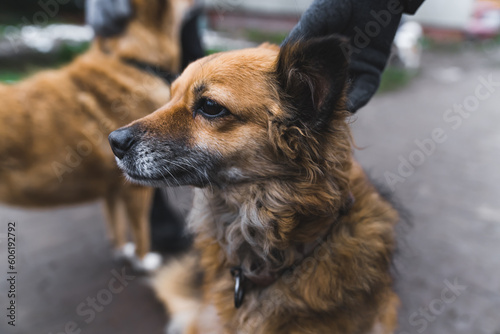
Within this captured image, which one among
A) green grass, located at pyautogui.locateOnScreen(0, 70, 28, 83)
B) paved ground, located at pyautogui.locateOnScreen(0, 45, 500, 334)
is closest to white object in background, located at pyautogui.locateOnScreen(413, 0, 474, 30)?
paved ground, located at pyautogui.locateOnScreen(0, 45, 500, 334)

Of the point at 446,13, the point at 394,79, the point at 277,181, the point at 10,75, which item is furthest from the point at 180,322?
the point at 446,13

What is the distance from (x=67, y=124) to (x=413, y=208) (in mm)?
3748

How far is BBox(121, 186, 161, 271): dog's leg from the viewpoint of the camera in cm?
328

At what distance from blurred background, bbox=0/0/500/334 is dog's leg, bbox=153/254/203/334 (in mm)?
474

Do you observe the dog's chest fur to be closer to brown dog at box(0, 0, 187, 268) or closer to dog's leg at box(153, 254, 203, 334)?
dog's leg at box(153, 254, 203, 334)

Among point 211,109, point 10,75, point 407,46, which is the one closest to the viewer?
point 211,109

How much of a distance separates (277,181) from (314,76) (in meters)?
0.51

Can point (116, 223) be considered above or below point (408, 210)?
below

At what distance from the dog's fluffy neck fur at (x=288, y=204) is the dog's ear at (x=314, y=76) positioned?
0.09m

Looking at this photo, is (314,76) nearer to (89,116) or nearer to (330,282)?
(330,282)

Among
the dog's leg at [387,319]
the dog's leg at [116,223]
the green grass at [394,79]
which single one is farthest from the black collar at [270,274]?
the green grass at [394,79]

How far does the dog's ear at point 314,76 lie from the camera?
58.8 inches

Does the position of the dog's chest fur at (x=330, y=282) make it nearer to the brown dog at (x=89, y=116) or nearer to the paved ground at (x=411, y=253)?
the paved ground at (x=411, y=253)

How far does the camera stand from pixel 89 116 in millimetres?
3045
